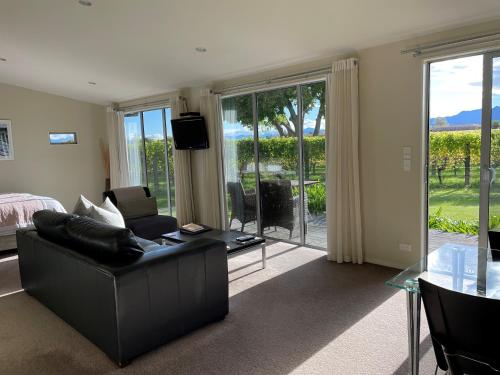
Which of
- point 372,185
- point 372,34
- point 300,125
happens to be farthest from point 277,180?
point 372,34

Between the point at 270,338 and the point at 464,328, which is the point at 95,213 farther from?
the point at 464,328

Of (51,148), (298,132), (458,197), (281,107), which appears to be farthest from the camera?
(51,148)

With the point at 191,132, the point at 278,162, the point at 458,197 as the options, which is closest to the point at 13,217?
the point at 191,132

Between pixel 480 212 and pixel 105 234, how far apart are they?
322 cm

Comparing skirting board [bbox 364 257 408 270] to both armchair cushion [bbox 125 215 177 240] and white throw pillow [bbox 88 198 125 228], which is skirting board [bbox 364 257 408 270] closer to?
armchair cushion [bbox 125 215 177 240]

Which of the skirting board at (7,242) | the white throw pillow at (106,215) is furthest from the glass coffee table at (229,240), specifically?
the skirting board at (7,242)

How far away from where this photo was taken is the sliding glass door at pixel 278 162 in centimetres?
488

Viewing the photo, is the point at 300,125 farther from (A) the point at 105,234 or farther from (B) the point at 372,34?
(A) the point at 105,234

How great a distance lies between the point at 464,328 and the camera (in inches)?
58.7

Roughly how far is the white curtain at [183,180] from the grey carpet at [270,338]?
2.77m

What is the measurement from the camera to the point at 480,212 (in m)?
3.54

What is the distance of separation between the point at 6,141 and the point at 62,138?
99 cm

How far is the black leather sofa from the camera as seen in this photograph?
2438 mm

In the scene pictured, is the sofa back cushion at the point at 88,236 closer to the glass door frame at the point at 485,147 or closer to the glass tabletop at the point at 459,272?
the glass tabletop at the point at 459,272
